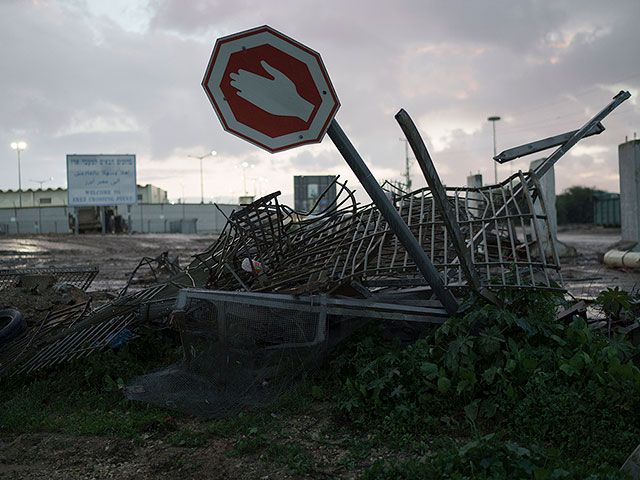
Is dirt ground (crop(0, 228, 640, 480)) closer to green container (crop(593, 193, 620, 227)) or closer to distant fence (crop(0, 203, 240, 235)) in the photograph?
green container (crop(593, 193, 620, 227))

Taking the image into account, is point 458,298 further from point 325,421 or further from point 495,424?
point 325,421

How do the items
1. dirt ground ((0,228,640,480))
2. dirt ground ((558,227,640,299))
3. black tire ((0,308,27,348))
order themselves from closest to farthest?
dirt ground ((0,228,640,480)) → black tire ((0,308,27,348)) → dirt ground ((558,227,640,299))

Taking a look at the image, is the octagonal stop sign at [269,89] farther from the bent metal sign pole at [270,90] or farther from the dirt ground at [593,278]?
the dirt ground at [593,278]

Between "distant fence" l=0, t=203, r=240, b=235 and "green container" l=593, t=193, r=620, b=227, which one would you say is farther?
"distant fence" l=0, t=203, r=240, b=235

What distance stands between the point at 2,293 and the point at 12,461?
4438mm

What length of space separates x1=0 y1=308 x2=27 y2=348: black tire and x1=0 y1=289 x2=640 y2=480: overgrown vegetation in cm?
119

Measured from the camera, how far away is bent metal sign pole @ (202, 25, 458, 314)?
8.71ft

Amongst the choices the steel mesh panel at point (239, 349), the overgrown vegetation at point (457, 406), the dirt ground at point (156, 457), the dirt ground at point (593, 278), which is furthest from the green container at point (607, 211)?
the dirt ground at point (156, 457)

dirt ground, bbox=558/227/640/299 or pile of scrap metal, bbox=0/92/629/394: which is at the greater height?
pile of scrap metal, bbox=0/92/629/394

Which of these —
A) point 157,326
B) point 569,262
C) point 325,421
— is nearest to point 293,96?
point 325,421

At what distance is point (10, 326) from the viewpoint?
16.2ft

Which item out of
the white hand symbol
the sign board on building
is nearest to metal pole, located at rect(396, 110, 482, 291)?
the white hand symbol

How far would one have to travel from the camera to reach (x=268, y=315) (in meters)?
3.60

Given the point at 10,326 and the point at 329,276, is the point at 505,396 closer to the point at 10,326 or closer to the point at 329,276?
the point at 329,276
